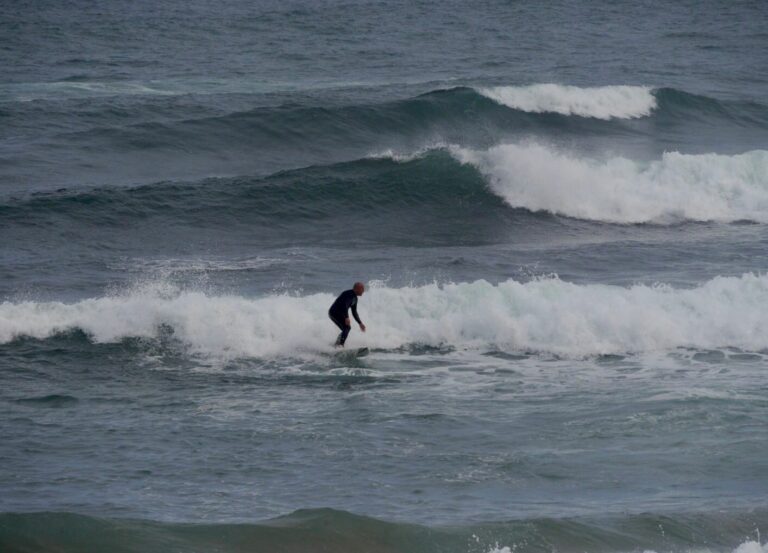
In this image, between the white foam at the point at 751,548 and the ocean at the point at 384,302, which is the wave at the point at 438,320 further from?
the white foam at the point at 751,548

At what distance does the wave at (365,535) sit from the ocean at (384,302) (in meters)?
0.03

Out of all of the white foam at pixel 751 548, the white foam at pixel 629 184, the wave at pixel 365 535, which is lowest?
the white foam at pixel 751 548

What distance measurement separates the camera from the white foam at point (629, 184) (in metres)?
25.8

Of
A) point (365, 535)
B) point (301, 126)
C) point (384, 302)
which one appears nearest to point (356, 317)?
point (384, 302)

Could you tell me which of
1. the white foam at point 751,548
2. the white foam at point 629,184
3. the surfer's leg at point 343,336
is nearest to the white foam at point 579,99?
the white foam at point 629,184

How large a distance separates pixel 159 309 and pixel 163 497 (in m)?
6.39

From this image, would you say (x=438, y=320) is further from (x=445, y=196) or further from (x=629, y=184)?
(x=629, y=184)

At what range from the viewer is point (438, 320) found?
17.5m

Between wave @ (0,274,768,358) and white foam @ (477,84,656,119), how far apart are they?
16.6 metres

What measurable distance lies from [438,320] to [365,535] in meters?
7.02

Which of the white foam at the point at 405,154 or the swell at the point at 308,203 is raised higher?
the white foam at the point at 405,154

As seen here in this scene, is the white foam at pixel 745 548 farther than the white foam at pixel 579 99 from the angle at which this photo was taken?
No

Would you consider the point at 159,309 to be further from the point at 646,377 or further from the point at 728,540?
the point at 728,540

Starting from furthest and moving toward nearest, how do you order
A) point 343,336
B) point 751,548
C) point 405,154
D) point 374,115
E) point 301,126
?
point 374,115, point 301,126, point 405,154, point 343,336, point 751,548
